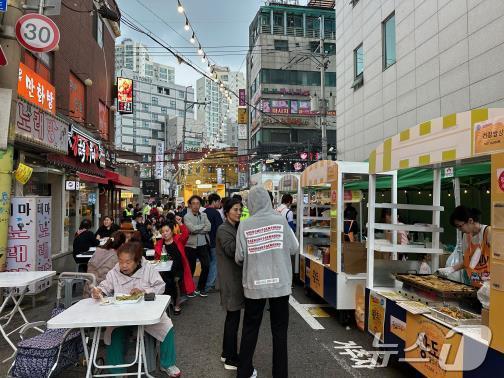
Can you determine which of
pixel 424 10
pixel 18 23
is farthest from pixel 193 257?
pixel 424 10

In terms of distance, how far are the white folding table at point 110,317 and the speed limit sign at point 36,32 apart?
4784mm

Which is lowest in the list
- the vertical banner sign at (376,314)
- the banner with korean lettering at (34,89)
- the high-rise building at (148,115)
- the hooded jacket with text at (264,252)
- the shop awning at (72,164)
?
the vertical banner sign at (376,314)

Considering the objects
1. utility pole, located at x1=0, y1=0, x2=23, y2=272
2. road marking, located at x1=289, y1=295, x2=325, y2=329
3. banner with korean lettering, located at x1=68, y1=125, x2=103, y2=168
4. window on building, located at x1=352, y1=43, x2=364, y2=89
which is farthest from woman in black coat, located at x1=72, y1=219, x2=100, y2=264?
window on building, located at x1=352, y1=43, x2=364, y2=89

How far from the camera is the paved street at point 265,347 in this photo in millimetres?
4309

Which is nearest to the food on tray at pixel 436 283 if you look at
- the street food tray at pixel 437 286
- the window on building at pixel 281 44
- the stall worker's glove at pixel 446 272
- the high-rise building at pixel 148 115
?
the street food tray at pixel 437 286

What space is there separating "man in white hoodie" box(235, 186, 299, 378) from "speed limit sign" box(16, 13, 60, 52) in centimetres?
507

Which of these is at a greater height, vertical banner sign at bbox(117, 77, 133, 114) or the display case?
vertical banner sign at bbox(117, 77, 133, 114)

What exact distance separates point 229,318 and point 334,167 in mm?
3139

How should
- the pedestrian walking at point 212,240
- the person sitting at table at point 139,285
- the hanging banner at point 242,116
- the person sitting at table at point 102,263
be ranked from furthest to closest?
the hanging banner at point 242,116, the pedestrian walking at point 212,240, the person sitting at table at point 102,263, the person sitting at table at point 139,285

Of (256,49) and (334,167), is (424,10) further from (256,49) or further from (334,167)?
(256,49)

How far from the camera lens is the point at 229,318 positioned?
4340 mm

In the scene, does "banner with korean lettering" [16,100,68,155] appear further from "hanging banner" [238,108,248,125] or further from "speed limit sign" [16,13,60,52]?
"hanging banner" [238,108,248,125]

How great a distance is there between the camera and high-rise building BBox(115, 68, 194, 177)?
255ft

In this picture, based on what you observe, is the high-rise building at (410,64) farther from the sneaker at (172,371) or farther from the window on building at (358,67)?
the sneaker at (172,371)
